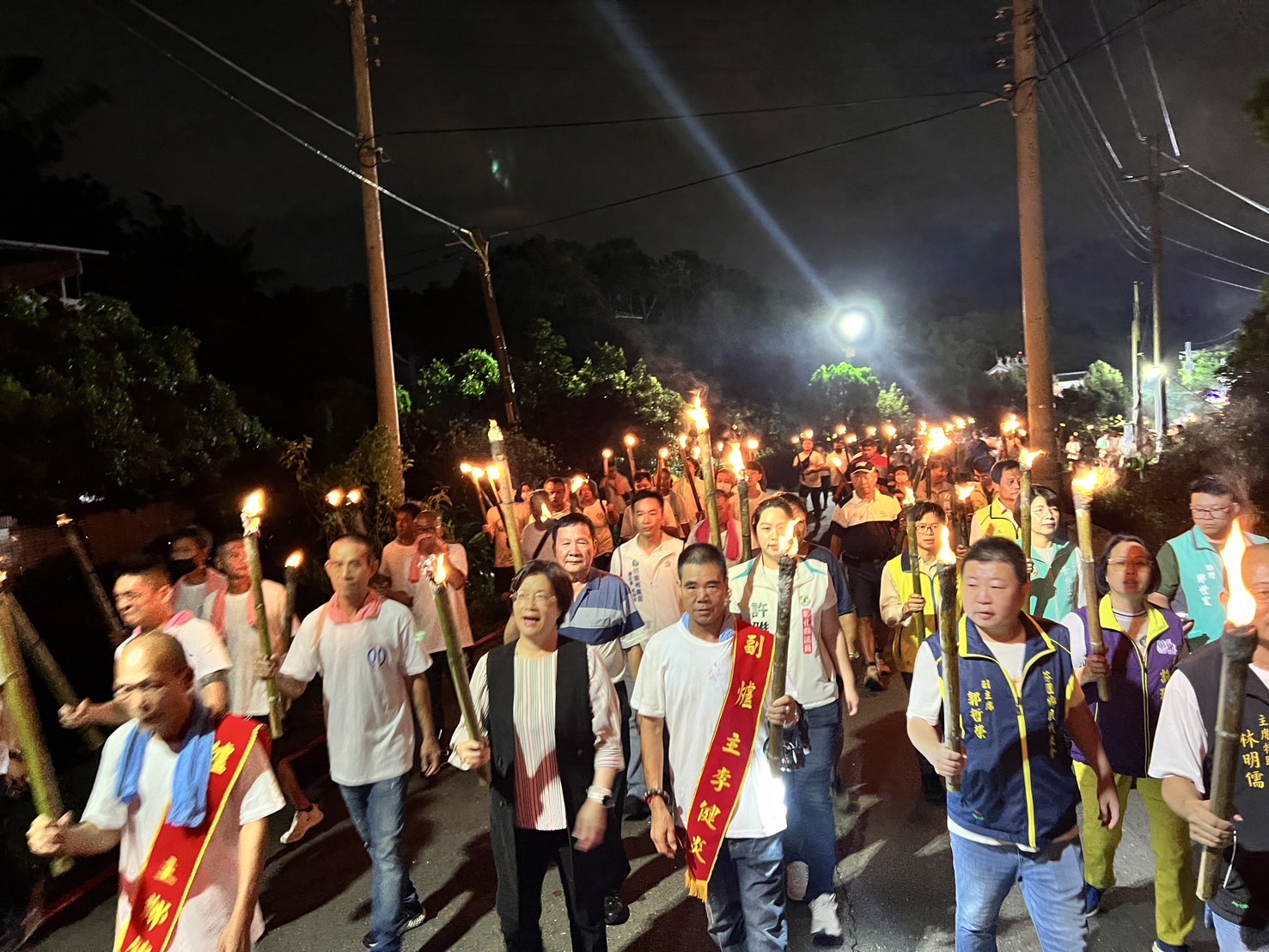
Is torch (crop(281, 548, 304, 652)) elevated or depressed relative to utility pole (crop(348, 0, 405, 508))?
depressed

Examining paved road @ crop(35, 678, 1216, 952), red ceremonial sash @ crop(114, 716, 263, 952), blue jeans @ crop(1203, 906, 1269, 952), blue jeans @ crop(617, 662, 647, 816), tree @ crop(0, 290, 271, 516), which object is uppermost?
tree @ crop(0, 290, 271, 516)

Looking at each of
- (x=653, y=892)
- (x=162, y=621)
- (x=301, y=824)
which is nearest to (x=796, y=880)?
(x=653, y=892)

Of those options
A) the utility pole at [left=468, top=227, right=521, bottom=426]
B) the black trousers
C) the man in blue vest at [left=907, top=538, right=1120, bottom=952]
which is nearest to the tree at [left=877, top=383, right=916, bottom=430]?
the utility pole at [left=468, top=227, right=521, bottom=426]

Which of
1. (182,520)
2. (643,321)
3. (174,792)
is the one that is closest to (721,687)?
(174,792)

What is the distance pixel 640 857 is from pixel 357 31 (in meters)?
12.3

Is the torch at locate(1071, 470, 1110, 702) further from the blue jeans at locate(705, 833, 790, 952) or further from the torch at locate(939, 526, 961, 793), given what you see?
the blue jeans at locate(705, 833, 790, 952)

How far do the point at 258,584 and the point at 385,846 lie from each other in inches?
54.1

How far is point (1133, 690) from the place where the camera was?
4.11 metres

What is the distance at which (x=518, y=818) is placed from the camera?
3641 millimetres

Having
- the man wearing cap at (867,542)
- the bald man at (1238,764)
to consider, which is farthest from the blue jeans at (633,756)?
the bald man at (1238,764)

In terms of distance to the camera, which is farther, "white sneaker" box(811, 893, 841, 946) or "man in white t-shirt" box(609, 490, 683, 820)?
"man in white t-shirt" box(609, 490, 683, 820)

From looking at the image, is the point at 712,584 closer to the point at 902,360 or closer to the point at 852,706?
the point at 852,706

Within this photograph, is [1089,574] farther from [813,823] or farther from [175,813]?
[175,813]

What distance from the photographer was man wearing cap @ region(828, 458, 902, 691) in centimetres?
835
